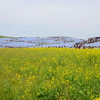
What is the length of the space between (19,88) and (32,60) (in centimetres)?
479

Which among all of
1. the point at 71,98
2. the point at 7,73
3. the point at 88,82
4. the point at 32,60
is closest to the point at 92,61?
the point at 32,60

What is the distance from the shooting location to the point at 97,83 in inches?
235

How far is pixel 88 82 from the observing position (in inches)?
241

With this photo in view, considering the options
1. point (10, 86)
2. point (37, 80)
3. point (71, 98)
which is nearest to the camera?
point (71, 98)

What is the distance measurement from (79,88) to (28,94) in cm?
155

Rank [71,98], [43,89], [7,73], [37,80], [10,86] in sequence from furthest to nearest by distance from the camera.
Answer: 1. [7,73]
2. [37,80]
3. [10,86]
4. [43,89]
5. [71,98]

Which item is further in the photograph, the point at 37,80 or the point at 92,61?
the point at 92,61

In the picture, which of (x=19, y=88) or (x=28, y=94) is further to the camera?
(x=19, y=88)

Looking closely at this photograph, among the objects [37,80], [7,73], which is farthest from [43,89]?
[7,73]

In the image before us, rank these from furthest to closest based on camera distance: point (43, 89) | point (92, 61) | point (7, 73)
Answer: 1. point (92, 61)
2. point (7, 73)
3. point (43, 89)

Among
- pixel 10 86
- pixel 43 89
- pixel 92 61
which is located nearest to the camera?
pixel 43 89

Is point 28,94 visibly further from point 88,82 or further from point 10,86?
point 88,82

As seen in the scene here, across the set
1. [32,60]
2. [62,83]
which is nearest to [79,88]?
[62,83]

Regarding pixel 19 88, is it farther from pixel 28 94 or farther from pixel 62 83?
pixel 62 83
